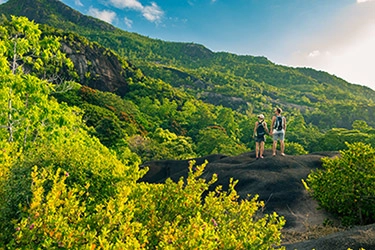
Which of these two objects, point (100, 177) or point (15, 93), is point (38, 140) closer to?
point (15, 93)

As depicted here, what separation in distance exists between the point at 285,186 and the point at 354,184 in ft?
14.1

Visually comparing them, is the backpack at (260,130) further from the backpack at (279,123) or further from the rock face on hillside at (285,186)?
the rock face on hillside at (285,186)

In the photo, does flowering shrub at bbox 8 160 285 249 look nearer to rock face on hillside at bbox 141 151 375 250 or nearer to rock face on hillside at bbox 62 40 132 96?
rock face on hillside at bbox 141 151 375 250

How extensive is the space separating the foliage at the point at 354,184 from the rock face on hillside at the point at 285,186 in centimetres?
89

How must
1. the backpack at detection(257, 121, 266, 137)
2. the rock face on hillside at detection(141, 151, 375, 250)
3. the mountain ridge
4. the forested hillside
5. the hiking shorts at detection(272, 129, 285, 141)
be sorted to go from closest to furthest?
the forested hillside
the rock face on hillside at detection(141, 151, 375, 250)
the hiking shorts at detection(272, 129, 285, 141)
the backpack at detection(257, 121, 266, 137)
the mountain ridge

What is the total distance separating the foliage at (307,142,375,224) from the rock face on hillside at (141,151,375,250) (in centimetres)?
89

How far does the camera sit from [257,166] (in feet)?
53.8

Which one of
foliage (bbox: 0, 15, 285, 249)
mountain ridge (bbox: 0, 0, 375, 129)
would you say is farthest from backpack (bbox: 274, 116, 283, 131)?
mountain ridge (bbox: 0, 0, 375, 129)

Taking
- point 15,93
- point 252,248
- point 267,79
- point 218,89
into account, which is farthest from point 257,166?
point 267,79

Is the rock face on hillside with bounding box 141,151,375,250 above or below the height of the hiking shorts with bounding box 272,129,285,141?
below

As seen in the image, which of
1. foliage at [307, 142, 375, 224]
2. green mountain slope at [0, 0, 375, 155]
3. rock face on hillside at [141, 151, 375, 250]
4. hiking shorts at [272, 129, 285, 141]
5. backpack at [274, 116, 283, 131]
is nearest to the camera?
rock face on hillside at [141, 151, 375, 250]

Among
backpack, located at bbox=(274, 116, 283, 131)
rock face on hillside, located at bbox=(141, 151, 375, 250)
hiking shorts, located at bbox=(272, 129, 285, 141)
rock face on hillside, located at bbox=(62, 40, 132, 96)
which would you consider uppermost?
rock face on hillside, located at bbox=(62, 40, 132, 96)

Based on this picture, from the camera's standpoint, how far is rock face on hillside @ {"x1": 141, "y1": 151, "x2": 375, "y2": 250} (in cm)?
864

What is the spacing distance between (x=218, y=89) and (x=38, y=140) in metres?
110
